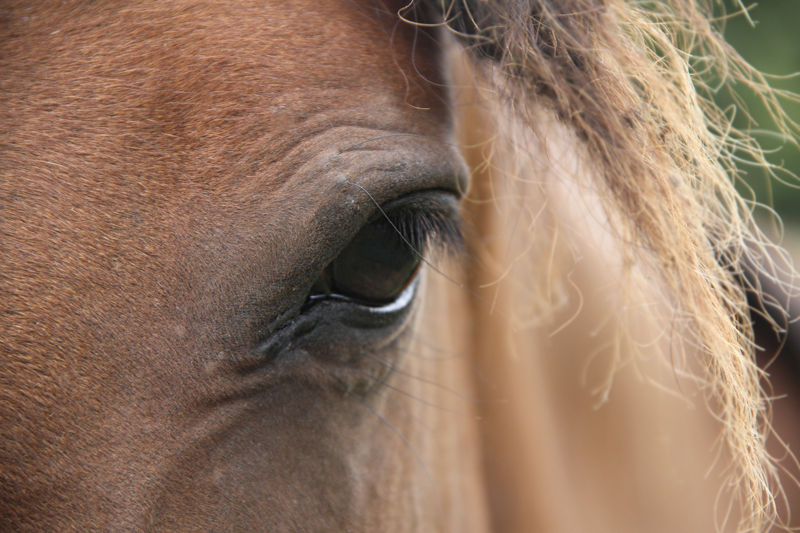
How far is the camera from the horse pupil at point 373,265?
2.32ft

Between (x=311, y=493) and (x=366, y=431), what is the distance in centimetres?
13

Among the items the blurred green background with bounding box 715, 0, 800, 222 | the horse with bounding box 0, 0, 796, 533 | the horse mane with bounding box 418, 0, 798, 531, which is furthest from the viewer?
the blurred green background with bounding box 715, 0, 800, 222

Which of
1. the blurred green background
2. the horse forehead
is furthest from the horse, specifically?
the blurred green background

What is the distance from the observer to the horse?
0.54 m

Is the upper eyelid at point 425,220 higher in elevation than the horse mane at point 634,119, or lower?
lower

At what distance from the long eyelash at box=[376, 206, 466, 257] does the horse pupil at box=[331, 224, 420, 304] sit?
12 millimetres

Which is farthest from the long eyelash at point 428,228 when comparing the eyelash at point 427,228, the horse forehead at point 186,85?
the horse forehead at point 186,85

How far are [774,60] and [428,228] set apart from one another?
3252mm

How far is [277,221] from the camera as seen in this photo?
603 millimetres

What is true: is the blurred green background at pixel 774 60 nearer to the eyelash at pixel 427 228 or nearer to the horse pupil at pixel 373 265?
the eyelash at pixel 427 228

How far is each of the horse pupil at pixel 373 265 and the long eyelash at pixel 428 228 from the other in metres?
0.01

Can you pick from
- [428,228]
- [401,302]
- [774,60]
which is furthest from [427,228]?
[774,60]

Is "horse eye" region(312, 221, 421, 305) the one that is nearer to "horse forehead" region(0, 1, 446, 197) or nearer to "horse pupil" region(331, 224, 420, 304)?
"horse pupil" region(331, 224, 420, 304)

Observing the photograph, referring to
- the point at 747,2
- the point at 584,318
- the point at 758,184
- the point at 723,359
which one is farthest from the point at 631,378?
the point at 747,2
